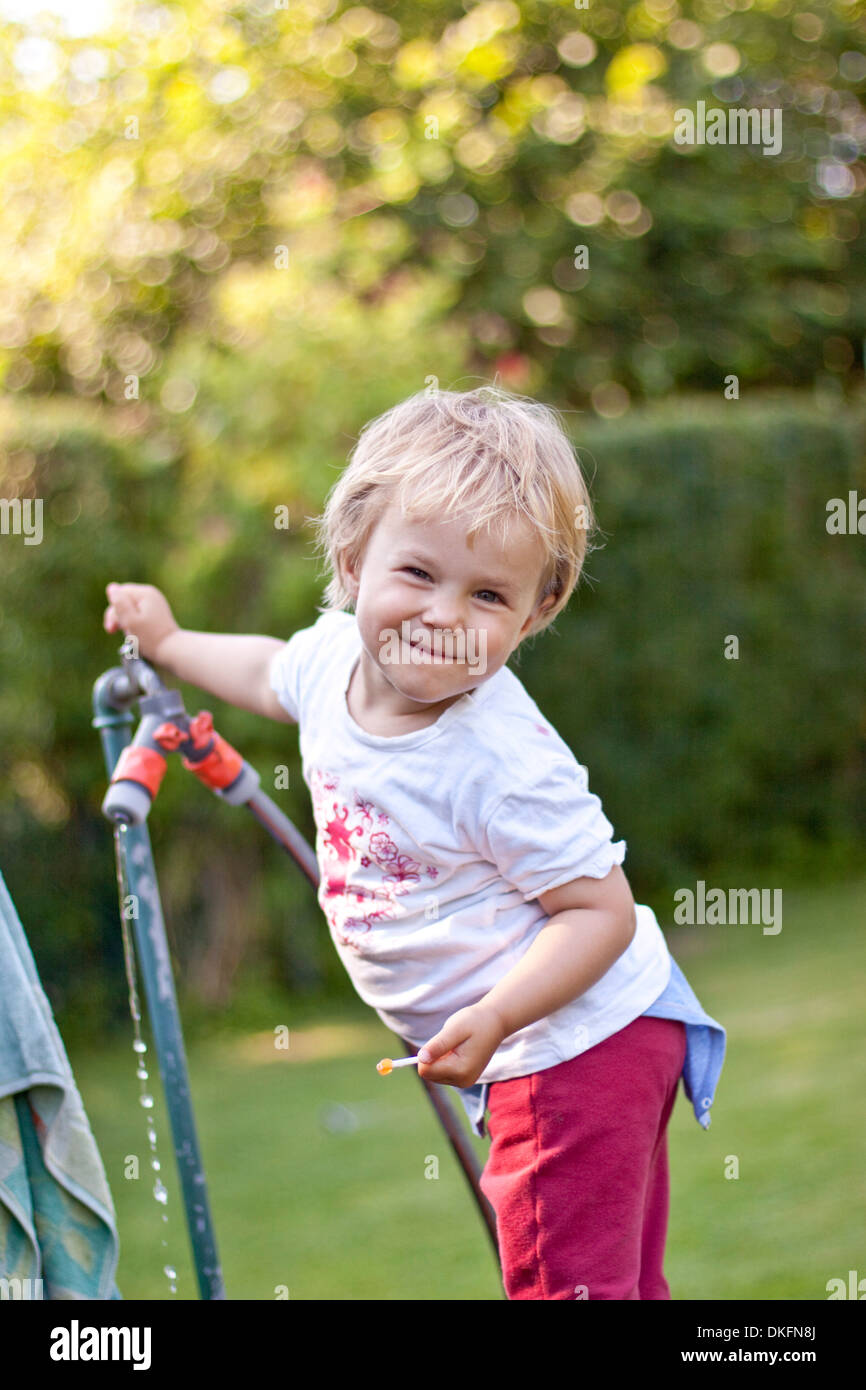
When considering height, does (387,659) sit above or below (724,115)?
below

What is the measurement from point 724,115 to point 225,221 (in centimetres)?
387

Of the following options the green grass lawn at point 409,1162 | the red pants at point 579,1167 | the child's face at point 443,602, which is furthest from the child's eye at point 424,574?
the green grass lawn at point 409,1162

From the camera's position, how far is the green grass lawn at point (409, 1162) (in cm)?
399

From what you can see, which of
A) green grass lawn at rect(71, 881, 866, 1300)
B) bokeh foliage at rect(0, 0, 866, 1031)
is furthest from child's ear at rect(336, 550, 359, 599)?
bokeh foliage at rect(0, 0, 866, 1031)

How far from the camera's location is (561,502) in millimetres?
1708

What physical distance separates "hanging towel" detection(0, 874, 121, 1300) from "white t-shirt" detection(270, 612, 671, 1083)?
1.31 ft

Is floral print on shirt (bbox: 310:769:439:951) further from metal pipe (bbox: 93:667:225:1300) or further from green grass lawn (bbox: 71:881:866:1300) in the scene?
green grass lawn (bbox: 71:881:866:1300)

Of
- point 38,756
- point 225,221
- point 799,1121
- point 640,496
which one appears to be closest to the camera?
point 799,1121

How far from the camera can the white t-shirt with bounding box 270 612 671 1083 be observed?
1.65 meters

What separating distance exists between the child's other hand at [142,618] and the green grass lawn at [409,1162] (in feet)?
7.33

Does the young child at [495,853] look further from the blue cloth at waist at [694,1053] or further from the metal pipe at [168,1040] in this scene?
the metal pipe at [168,1040]

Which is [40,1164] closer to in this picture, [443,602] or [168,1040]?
[168,1040]
